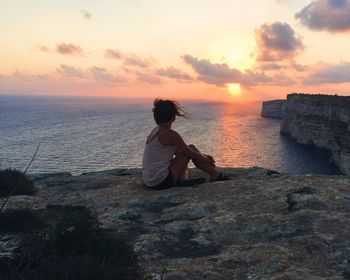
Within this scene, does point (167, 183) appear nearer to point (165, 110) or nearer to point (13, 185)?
point (165, 110)

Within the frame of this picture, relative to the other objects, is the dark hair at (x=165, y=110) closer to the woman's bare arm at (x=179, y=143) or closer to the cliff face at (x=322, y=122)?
the woman's bare arm at (x=179, y=143)

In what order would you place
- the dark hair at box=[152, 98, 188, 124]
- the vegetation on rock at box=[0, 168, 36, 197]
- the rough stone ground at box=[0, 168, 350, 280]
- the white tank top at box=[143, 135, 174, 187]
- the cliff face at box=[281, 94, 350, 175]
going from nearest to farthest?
the rough stone ground at box=[0, 168, 350, 280] → the dark hair at box=[152, 98, 188, 124] → the white tank top at box=[143, 135, 174, 187] → the vegetation on rock at box=[0, 168, 36, 197] → the cliff face at box=[281, 94, 350, 175]

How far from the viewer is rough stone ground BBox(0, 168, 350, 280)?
7.11 metres

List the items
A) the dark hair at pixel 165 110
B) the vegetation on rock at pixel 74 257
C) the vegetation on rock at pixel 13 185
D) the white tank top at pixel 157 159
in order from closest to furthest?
the vegetation on rock at pixel 74 257, the dark hair at pixel 165 110, the white tank top at pixel 157 159, the vegetation on rock at pixel 13 185

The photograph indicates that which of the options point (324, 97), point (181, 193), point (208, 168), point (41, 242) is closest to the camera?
point (41, 242)

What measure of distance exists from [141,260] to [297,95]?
14785 cm

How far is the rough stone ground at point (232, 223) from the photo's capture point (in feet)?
23.3

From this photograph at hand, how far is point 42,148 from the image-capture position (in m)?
87.4

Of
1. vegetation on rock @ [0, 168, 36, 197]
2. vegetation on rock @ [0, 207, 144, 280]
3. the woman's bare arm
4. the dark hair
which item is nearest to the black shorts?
the woman's bare arm

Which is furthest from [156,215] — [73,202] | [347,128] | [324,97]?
[324,97]

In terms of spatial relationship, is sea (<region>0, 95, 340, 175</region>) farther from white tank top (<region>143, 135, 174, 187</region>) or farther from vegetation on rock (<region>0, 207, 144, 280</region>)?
vegetation on rock (<region>0, 207, 144, 280</region>)

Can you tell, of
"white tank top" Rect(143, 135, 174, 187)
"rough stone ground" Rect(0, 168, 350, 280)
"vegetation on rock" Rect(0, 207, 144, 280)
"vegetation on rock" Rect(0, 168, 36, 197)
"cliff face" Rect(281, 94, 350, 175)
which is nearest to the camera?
"vegetation on rock" Rect(0, 207, 144, 280)

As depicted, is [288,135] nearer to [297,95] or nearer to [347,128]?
[297,95]

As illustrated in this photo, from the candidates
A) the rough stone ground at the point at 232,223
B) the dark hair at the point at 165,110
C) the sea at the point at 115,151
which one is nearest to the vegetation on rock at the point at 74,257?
the rough stone ground at the point at 232,223
